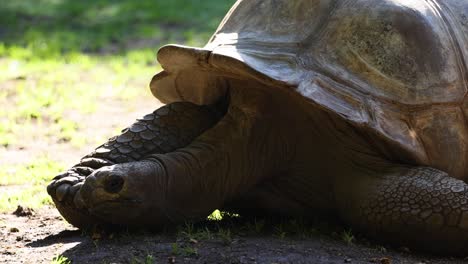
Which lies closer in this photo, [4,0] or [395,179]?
[395,179]

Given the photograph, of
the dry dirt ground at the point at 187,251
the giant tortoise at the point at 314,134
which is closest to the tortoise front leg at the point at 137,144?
the giant tortoise at the point at 314,134

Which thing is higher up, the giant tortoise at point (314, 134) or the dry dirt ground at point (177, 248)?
the giant tortoise at point (314, 134)

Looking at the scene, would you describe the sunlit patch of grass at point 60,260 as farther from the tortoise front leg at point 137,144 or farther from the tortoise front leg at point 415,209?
the tortoise front leg at point 415,209

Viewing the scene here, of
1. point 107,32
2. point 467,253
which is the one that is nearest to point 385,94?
point 467,253

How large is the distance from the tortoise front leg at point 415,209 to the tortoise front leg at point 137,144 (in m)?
0.87

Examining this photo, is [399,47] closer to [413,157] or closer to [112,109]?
[413,157]

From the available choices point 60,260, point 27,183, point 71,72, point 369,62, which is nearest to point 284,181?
point 369,62

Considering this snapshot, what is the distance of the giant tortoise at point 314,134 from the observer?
401 centimetres

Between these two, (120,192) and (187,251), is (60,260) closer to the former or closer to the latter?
(120,192)

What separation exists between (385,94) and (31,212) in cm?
189

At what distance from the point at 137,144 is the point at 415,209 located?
1282 millimetres

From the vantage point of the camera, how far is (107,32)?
11.8 meters

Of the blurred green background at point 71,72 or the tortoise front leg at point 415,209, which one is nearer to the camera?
the tortoise front leg at point 415,209

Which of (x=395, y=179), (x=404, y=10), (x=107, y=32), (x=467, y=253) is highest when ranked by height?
(x=107, y=32)
